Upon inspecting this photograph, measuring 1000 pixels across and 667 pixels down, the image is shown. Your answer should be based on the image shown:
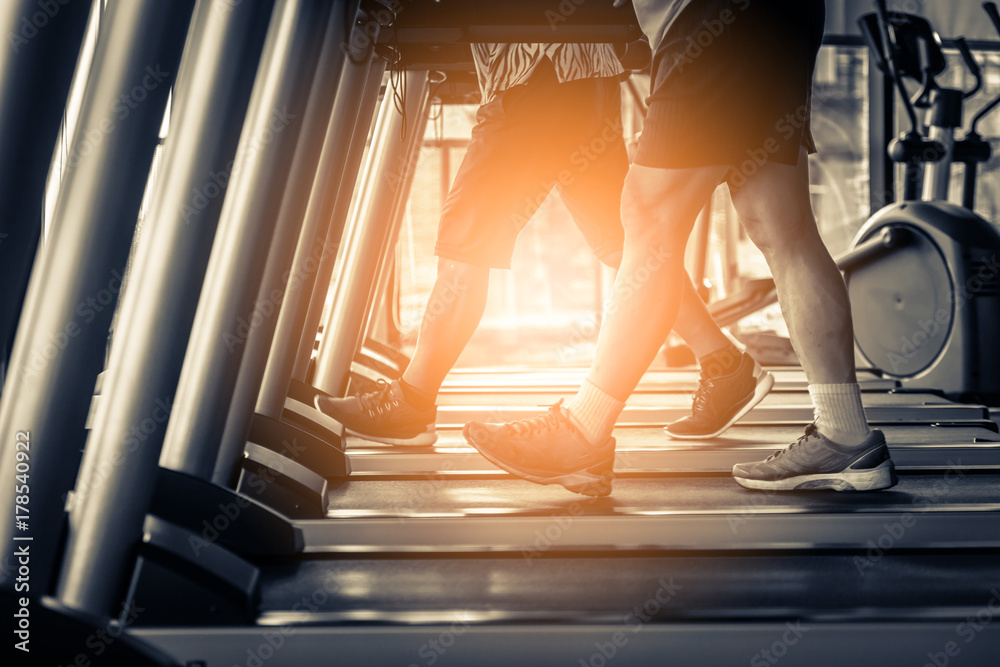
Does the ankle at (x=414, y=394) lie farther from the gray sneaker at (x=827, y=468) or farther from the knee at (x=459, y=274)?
the gray sneaker at (x=827, y=468)

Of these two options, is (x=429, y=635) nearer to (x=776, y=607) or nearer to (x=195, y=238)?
(x=776, y=607)

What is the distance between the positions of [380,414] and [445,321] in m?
0.26

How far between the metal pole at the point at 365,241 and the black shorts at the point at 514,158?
0.62m

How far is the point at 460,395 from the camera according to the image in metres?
2.89

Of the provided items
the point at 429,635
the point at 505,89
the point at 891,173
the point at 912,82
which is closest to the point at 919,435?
the point at 505,89

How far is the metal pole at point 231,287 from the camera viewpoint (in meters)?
1.17

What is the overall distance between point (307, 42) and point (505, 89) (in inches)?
23.1

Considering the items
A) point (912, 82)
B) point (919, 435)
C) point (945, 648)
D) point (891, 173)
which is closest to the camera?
point (945, 648)

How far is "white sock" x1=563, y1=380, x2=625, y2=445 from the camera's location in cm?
129

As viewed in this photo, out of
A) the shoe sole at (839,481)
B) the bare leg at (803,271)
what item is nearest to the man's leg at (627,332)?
the bare leg at (803,271)
